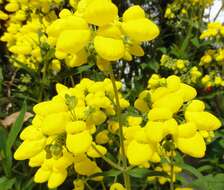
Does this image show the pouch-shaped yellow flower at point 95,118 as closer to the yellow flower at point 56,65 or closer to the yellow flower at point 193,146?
the yellow flower at point 193,146

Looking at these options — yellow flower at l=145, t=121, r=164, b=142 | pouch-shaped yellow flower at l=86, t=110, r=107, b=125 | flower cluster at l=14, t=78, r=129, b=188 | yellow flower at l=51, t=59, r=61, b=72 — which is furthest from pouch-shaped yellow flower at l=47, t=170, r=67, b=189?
yellow flower at l=51, t=59, r=61, b=72

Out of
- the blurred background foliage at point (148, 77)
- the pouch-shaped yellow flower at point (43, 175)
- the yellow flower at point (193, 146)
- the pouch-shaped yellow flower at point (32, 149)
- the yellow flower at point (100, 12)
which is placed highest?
the yellow flower at point (100, 12)

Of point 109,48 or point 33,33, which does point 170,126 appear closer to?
point 109,48

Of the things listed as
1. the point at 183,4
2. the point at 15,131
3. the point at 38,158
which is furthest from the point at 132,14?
the point at 183,4

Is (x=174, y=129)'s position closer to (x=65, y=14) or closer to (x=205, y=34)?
(x=65, y=14)

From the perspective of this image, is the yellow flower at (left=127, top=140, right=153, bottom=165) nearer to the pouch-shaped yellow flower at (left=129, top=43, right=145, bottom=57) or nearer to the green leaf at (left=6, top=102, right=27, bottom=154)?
the pouch-shaped yellow flower at (left=129, top=43, right=145, bottom=57)

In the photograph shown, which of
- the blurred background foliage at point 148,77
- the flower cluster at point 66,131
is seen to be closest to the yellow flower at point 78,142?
the flower cluster at point 66,131

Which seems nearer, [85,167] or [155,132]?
[155,132]
